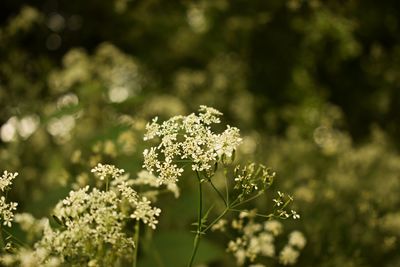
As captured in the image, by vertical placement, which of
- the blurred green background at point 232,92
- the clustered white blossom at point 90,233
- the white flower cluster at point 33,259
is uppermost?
the blurred green background at point 232,92

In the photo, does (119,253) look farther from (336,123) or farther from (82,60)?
(336,123)

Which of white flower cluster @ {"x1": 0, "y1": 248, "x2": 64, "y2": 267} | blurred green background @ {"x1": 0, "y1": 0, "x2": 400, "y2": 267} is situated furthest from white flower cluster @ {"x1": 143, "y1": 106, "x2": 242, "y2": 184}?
blurred green background @ {"x1": 0, "y1": 0, "x2": 400, "y2": 267}

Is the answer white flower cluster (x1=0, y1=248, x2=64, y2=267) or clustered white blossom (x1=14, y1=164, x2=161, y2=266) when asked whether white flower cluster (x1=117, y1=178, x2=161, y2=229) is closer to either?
clustered white blossom (x1=14, y1=164, x2=161, y2=266)

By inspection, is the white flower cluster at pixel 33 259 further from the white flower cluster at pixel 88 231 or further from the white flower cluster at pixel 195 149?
the white flower cluster at pixel 195 149

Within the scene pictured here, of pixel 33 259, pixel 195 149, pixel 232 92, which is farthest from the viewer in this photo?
pixel 232 92

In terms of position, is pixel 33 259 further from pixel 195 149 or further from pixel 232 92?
pixel 232 92

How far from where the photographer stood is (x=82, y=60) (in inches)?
197

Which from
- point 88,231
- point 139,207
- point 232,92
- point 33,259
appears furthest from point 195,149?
point 232,92

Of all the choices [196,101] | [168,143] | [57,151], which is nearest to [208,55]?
[196,101]

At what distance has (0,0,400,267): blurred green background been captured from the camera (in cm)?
377

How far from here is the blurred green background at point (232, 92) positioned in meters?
3.77

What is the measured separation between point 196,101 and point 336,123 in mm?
2162

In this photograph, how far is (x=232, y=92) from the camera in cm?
642

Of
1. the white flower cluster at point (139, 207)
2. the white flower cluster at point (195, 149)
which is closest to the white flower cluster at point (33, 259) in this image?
the white flower cluster at point (139, 207)
